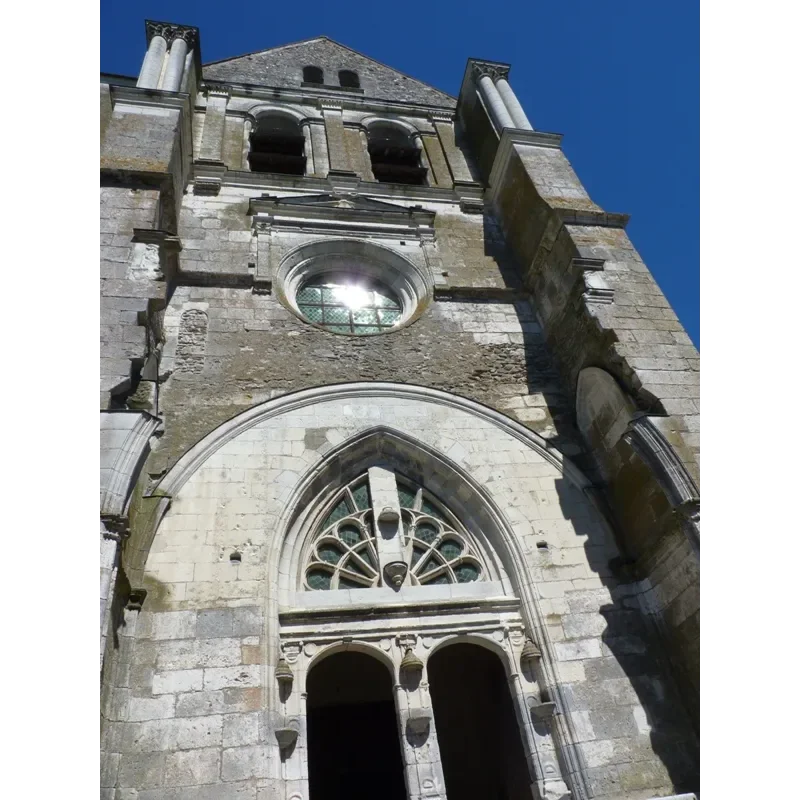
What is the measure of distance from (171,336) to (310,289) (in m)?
2.22

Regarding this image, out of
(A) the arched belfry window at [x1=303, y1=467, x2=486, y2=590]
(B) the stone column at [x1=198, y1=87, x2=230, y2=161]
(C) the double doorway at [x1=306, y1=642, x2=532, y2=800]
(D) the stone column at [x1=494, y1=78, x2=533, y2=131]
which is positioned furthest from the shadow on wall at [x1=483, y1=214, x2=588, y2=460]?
(B) the stone column at [x1=198, y1=87, x2=230, y2=161]

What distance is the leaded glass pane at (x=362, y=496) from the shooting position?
6.08 m

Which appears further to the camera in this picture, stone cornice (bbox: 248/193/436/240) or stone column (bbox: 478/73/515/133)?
stone column (bbox: 478/73/515/133)

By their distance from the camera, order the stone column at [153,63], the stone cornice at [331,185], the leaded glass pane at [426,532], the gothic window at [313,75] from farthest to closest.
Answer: the gothic window at [313,75]
the stone column at [153,63]
the stone cornice at [331,185]
the leaded glass pane at [426,532]

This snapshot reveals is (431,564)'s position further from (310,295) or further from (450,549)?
(310,295)

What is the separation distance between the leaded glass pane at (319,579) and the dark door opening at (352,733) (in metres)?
2.48

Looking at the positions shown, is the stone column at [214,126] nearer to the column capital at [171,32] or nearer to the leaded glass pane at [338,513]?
the column capital at [171,32]

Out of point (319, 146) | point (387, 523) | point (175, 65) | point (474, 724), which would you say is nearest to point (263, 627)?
point (387, 523)

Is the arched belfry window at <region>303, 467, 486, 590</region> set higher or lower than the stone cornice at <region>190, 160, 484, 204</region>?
lower

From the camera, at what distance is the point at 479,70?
12.2 meters

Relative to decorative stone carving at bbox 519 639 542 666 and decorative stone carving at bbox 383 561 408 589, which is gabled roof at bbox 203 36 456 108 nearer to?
decorative stone carving at bbox 383 561 408 589

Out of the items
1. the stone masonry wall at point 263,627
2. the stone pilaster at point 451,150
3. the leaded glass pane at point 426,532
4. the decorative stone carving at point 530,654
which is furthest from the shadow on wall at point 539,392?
the stone pilaster at point 451,150

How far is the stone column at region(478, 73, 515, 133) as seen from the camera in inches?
418

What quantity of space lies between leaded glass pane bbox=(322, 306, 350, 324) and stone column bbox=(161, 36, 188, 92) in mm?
4301
